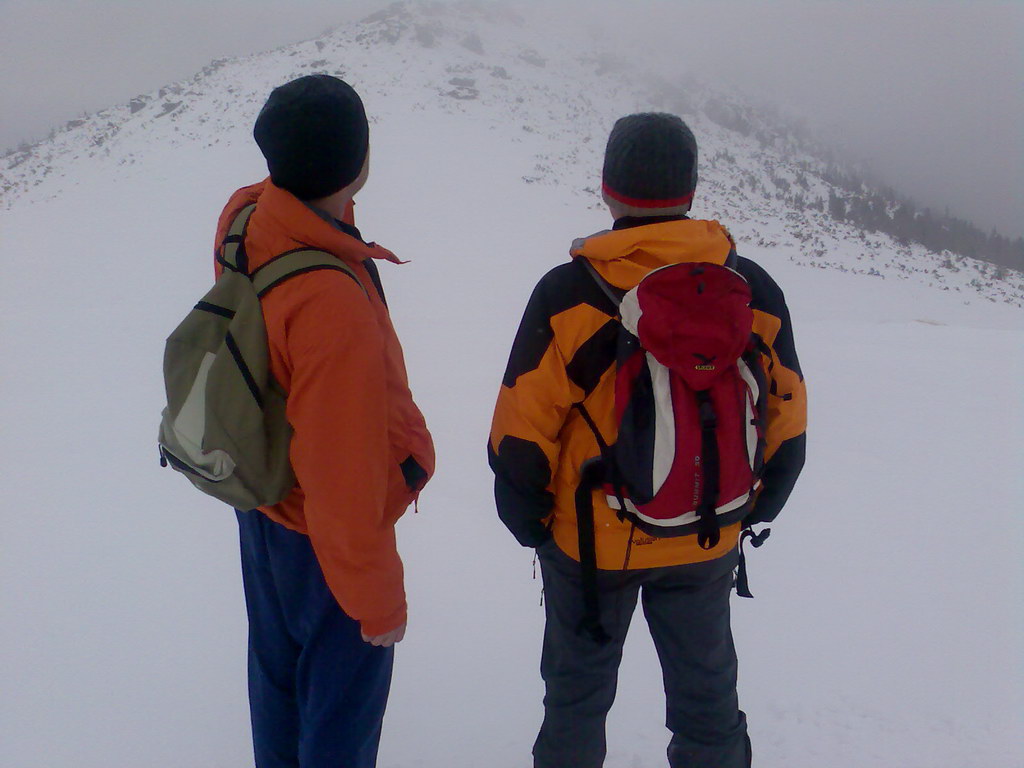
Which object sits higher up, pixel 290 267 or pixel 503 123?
pixel 503 123

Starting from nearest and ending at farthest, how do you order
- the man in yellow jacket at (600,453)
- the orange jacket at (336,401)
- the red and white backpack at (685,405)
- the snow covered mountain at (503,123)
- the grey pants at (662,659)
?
1. the orange jacket at (336,401)
2. the red and white backpack at (685,405)
3. the man in yellow jacket at (600,453)
4. the grey pants at (662,659)
5. the snow covered mountain at (503,123)

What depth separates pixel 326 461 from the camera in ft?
4.04

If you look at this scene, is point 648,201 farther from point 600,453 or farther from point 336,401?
point 336,401

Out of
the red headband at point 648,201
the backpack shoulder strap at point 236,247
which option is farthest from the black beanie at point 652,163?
the backpack shoulder strap at point 236,247

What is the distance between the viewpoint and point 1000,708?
7.13ft


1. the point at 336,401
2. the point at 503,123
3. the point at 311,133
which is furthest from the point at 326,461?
the point at 503,123

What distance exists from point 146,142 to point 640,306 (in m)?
23.8

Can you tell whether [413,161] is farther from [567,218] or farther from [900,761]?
[900,761]

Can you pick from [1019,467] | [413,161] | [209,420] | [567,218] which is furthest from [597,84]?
[209,420]

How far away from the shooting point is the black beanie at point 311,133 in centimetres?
126

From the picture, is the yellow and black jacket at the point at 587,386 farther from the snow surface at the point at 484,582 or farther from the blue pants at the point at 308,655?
the snow surface at the point at 484,582

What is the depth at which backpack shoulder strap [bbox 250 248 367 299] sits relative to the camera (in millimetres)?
1228

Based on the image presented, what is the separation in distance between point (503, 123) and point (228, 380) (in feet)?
83.0

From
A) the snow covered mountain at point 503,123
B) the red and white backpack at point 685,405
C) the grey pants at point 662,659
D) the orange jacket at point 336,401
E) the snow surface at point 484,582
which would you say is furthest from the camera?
the snow covered mountain at point 503,123
